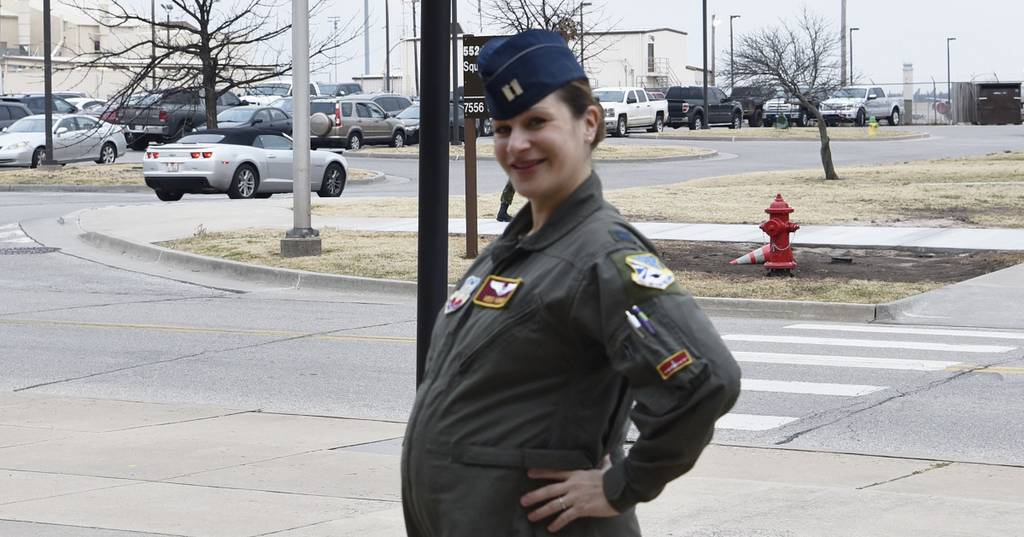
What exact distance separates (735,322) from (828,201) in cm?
1146

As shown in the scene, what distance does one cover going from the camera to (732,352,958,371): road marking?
1129cm

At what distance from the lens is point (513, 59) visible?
2979 millimetres

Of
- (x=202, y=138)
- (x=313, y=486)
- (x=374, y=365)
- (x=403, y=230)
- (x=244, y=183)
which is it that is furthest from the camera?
(x=244, y=183)

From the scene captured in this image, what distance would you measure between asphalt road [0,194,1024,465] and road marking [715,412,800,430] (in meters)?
0.01

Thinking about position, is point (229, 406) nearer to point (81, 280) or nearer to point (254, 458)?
point (254, 458)

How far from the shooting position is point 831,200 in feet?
82.2

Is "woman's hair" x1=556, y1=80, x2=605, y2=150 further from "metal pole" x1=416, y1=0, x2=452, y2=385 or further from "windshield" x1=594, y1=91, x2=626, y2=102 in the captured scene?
"windshield" x1=594, y1=91, x2=626, y2=102

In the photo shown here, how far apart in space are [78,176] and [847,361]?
26.4 m

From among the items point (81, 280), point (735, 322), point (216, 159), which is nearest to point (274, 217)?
point (216, 159)

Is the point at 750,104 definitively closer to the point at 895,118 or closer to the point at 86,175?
the point at 895,118

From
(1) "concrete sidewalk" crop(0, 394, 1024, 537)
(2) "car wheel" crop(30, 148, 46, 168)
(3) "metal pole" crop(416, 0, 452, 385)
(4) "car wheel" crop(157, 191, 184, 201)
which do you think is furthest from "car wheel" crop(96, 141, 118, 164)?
(3) "metal pole" crop(416, 0, 452, 385)

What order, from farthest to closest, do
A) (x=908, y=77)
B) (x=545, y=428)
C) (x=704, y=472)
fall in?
(x=908, y=77) → (x=704, y=472) → (x=545, y=428)

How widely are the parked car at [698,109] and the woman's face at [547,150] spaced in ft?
190

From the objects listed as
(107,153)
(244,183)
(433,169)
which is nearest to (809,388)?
(433,169)
